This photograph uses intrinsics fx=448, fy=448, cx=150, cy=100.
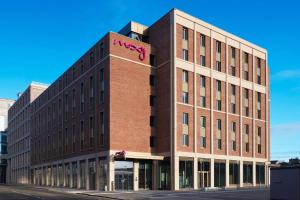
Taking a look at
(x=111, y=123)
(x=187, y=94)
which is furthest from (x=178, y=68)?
(x=111, y=123)

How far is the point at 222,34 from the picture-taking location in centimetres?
6675

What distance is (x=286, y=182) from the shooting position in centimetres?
2934

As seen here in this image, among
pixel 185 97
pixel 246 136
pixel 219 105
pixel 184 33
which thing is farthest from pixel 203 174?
pixel 184 33

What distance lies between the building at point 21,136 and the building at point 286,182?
276 ft

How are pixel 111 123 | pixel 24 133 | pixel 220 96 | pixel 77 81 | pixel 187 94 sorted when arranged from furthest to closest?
pixel 24 133 → pixel 77 81 → pixel 220 96 → pixel 187 94 → pixel 111 123

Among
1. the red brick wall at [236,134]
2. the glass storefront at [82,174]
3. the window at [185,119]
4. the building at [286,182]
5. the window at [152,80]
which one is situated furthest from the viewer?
the red brick wall at [236,134]

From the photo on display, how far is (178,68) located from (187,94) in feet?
12.5

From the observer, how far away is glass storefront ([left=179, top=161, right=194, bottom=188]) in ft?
189

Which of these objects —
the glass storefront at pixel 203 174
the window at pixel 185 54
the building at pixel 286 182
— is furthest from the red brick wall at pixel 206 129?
the building at pixel 286 182

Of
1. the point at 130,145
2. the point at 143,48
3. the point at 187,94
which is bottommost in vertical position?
the point at 130,145

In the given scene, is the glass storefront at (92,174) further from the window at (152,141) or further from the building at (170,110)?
the window at (152,141)

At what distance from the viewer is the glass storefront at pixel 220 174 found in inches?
2457

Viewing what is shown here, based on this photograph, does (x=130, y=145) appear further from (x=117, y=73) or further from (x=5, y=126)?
(x=5, y=126)

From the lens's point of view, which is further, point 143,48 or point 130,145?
point 143,48
